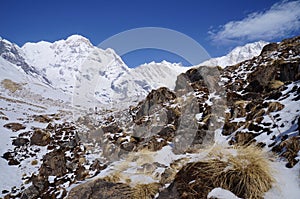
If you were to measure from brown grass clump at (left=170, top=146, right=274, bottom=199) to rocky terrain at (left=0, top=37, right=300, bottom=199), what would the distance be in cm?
1

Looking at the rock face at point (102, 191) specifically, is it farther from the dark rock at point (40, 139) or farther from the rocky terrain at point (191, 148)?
the dark rock at point (40, 139)

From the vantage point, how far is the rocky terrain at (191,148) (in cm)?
327

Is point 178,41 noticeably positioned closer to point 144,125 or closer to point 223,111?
point 223,111

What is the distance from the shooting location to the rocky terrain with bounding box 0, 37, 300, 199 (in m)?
3.27

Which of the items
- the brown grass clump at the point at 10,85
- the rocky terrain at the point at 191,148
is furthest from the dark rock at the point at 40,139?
the brown grass clump at the point at 10,85

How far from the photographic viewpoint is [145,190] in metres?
4.04

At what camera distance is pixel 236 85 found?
13867 millimetres

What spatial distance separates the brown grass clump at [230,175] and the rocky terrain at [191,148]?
1cm

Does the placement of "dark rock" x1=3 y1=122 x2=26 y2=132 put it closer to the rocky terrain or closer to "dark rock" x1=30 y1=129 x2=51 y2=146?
the rocky terrain

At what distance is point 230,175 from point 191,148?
16.4ft

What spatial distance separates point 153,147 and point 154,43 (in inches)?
173

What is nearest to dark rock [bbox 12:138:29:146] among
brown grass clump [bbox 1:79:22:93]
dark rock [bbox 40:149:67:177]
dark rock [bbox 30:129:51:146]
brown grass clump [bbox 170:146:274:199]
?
dark rock [bbox 30:129:51:146]

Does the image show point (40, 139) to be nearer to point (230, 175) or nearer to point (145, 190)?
point (145, 190)

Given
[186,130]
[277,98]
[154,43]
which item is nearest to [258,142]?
[277,98]
